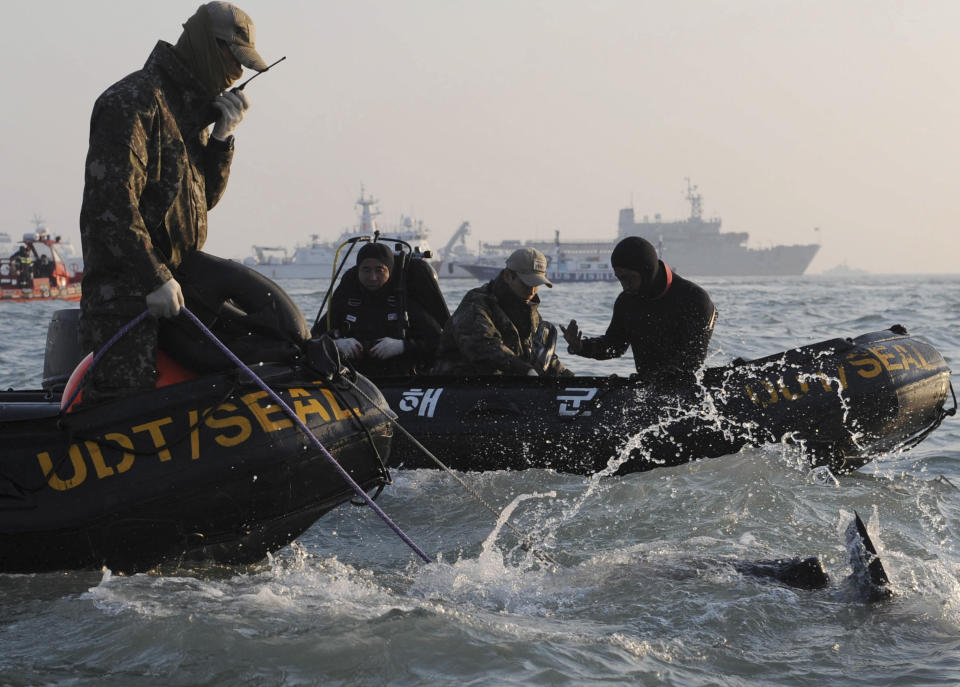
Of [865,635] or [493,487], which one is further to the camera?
[493,487]

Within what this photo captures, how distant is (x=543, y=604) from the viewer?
13.6 ft

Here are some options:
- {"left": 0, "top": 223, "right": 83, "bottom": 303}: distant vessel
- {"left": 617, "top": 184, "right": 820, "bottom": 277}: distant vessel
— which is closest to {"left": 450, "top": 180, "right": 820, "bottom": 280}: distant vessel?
{"left": 617, "top": 184, "right": 820, "bottom": 277}: distant vessel

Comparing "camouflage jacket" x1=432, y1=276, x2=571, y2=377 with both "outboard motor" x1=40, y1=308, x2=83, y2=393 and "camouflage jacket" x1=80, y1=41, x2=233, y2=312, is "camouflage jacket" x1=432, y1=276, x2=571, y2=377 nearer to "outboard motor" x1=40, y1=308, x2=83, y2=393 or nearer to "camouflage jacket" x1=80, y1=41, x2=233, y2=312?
"outboard motor" x1=40, y1=308, x2=83, y2=393

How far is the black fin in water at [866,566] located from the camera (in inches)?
159

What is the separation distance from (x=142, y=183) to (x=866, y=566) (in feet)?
10.2

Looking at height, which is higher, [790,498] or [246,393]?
[246,393]

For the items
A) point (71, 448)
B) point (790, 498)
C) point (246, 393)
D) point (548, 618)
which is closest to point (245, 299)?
point (246, 393)

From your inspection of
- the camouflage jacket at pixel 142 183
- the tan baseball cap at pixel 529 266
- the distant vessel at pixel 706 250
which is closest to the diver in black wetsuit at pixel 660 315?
the tan baseball cap at pixel 529 266

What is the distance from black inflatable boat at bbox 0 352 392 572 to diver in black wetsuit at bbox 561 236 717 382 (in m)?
2.93

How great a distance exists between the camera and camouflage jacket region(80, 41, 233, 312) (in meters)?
3.60

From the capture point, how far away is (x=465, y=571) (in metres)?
4.55

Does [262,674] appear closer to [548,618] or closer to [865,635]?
[548,618]

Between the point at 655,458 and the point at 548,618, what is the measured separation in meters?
2.72

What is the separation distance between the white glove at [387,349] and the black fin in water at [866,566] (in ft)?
13.2
